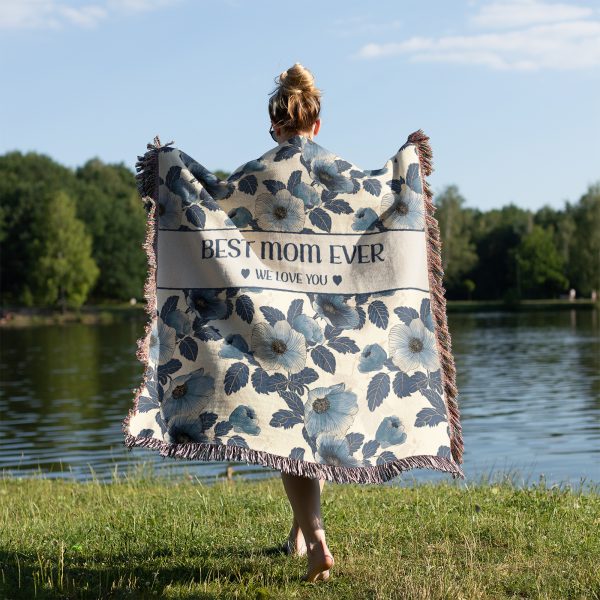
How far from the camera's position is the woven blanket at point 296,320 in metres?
4.79

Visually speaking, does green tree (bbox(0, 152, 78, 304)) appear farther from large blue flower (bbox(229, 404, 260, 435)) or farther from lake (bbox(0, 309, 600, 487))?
large blue flower (bbox(229, 404, 260, 435))

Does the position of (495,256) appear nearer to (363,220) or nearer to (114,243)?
(114,243)

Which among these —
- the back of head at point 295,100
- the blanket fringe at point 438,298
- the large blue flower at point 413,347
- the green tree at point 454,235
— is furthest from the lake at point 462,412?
the green tree at point 454,235

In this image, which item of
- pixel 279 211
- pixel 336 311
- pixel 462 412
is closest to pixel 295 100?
pixel 279 211

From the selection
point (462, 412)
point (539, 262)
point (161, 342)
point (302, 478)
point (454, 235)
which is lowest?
point (462, 412)

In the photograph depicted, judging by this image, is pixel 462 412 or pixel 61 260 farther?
pixel 61 260

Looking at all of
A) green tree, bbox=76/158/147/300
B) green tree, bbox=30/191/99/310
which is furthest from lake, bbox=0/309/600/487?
green tree, bbox=76/158/147/300

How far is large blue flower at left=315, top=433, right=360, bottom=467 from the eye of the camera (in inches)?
189

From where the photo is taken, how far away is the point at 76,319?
2881 inches

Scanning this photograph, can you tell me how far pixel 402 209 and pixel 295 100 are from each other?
78 centimetres

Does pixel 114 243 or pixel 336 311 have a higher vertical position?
pixel 114 243

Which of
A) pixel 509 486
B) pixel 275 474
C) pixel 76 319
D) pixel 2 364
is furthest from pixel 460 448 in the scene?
pixel 76 319

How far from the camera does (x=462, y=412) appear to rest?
2072cm

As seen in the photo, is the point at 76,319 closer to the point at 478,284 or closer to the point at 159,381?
the point at 478,284
